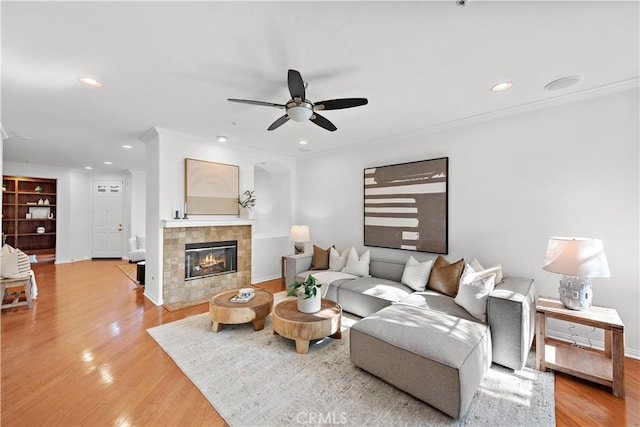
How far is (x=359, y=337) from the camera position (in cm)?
226

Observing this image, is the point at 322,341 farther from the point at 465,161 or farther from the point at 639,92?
the point at 639,92

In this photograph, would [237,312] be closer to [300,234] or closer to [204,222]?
[204,222]

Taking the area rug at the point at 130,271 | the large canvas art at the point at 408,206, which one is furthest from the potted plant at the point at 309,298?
the area rug at the point at 130,271

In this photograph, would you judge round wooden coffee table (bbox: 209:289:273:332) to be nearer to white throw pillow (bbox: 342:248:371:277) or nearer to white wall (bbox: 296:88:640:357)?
white throw pillow (bbox: 342:248:371:277)

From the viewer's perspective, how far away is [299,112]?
2281 millimetres

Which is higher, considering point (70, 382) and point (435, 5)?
point (435, 5)

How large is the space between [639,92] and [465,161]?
5.04 feet

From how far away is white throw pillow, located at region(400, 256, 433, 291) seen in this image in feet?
11.1

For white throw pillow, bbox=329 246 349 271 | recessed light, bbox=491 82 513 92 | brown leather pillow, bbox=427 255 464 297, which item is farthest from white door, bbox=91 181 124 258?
recessed light, bbox=491 82 513 92

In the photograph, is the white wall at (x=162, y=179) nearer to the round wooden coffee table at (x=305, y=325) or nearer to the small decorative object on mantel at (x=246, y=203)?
the small decorative object on mantel at (x=246, y=203)

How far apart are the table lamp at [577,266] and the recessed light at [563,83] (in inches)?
57.8

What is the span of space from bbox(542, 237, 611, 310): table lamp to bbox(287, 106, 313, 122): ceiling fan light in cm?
253

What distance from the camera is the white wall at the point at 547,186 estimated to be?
8.17ft

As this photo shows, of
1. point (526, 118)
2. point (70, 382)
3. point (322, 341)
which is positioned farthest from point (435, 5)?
point (70, 382)
